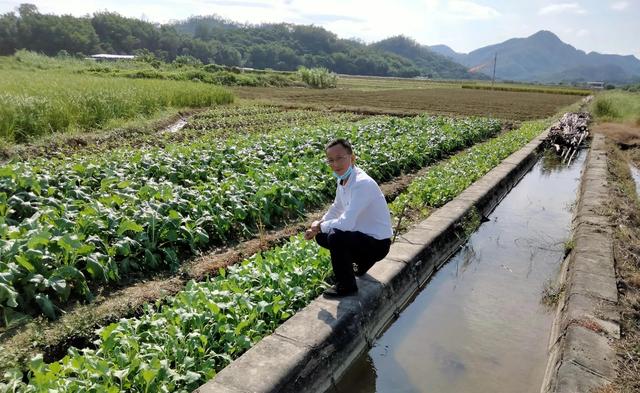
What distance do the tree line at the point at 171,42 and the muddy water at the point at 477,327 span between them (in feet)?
231

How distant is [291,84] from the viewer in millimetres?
46219

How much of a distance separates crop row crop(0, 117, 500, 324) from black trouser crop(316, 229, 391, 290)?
1.81 metres

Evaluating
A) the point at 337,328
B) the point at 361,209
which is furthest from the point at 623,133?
the point at 337,328

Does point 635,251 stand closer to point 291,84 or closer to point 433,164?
point 433,164

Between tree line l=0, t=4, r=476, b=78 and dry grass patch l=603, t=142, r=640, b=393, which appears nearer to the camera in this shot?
dry grass patch l=603, t=142, r=640, b=393

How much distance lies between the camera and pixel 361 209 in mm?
3959

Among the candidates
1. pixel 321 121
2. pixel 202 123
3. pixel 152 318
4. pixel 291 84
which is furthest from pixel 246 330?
pixel 291 84

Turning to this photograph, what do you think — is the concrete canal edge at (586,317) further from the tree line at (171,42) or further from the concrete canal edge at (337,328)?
the tree line at (171,42)

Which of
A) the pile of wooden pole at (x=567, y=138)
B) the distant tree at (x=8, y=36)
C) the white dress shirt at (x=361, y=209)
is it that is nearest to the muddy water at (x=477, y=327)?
the white dress shirt at (x=361, y=209)

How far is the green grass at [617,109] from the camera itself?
74.5ft

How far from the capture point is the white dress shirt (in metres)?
3.95

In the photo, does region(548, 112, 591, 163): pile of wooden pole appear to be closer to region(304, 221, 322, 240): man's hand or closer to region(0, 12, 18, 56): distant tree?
region(304, 221, 322, 240): man's hand

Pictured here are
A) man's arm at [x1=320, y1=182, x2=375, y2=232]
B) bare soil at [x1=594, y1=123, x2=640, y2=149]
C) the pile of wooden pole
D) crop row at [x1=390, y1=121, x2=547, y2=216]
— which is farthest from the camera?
bare soil at [x1=594, y1=123, x2=640, y2=149]

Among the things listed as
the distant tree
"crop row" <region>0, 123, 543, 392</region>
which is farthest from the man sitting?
the distant tree
